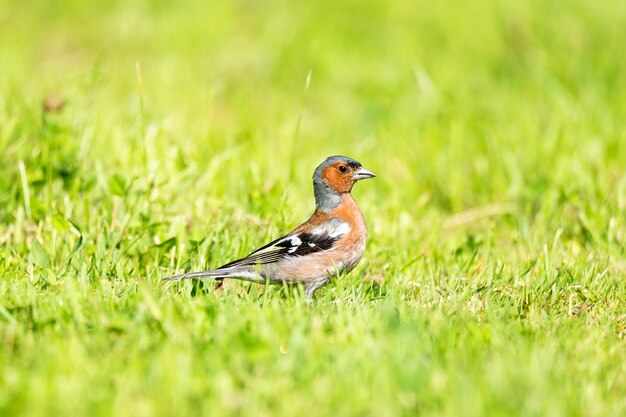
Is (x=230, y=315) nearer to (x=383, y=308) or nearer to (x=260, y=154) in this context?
(x=383, y=308)

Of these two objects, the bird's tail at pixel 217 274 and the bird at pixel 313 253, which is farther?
the bird at pixel 313 253

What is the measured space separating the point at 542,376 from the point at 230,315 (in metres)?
1.43

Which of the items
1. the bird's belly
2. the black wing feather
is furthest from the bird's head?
the bird's belly

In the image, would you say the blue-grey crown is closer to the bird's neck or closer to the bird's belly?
the bird's neck

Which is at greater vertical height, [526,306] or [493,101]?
[493,101]

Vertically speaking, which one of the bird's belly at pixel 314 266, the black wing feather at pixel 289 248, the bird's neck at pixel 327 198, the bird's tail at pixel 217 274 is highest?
the bird's neck at pixel 327 198

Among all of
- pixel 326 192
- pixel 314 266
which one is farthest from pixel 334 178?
pixel 314 266

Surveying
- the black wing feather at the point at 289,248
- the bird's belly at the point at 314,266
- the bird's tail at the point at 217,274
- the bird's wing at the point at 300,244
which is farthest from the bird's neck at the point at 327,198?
the bird's tail at the point at 217,274

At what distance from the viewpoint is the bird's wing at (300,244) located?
5.61m

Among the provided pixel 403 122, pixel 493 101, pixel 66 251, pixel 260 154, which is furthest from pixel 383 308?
pixel 493 101

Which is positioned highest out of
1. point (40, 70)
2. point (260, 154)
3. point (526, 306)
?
point (40, 70)

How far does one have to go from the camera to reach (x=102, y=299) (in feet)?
15.2

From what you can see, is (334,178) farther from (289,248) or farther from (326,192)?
(289,248)

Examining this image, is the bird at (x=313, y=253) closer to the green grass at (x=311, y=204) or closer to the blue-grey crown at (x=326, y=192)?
the blue-grey crown at (x=326, y=192)
